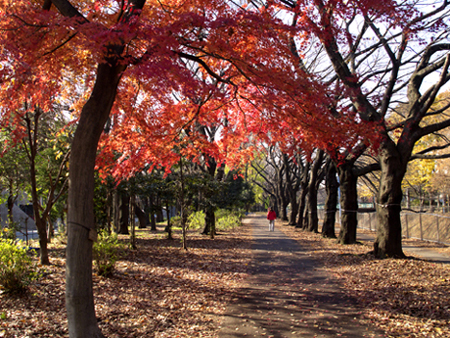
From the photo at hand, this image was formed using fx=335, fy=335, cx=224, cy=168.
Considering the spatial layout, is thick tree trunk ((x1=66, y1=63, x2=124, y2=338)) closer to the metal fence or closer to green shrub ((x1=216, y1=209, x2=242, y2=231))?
the metal fence

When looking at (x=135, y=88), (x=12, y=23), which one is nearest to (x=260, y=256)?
(x=135, y=88)

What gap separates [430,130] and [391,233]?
125 inches

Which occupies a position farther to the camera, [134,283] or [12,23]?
[134,283]

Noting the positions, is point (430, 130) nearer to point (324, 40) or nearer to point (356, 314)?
point (324, 40)

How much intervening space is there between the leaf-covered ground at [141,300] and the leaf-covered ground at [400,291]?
253cm

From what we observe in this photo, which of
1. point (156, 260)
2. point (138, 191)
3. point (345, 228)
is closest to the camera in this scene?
point (156, 260)

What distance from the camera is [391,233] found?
9719 millimetres

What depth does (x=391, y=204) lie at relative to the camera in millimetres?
9742

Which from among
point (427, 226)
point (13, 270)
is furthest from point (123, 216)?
point (427, 226)

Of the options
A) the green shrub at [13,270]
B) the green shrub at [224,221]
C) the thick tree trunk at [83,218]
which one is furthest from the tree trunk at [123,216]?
the thick tree trunk at [83,218]

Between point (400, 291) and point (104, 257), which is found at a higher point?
point (104, 257)

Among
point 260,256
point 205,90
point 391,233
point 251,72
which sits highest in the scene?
point 251,72

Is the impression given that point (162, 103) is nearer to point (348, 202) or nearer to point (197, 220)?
point (348, 202)

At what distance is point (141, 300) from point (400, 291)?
16.3 ft
